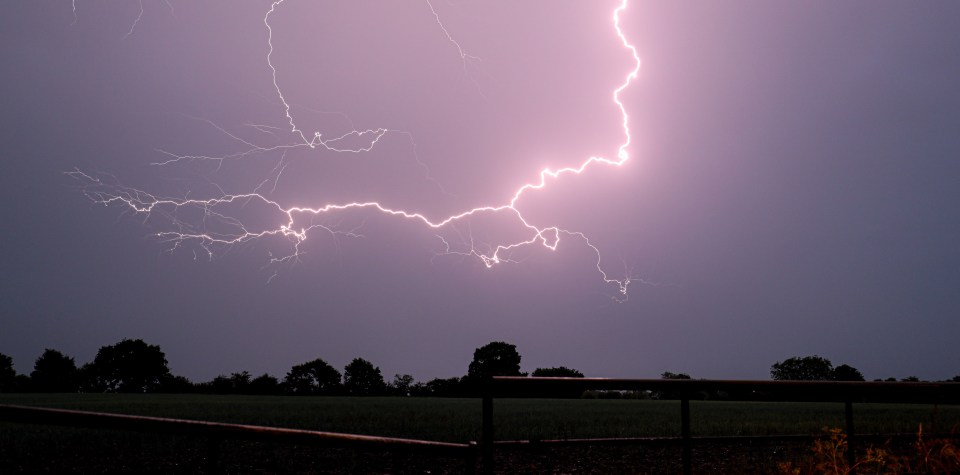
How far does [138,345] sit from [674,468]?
76.9 meters

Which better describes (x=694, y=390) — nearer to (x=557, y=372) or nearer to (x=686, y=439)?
(x=686, y=439)

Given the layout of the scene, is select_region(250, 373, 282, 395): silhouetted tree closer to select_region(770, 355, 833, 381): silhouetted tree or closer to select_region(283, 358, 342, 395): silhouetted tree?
select_region(283, 358, 342, 395): silhouetted tree

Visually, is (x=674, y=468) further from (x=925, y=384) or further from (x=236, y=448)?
(x=236, y=448)

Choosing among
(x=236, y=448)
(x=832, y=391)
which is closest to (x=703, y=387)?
(x=832, y=391)

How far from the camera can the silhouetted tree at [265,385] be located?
169 feet

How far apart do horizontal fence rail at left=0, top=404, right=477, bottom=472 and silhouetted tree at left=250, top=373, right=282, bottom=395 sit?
5175 centimetres

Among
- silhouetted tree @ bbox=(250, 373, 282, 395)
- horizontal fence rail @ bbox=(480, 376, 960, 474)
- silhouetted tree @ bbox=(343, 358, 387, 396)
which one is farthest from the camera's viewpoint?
silhouetted tree @ bbox=(343, 358, 387, 396)

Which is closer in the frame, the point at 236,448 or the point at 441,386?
the point at 236,448

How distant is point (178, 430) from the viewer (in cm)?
193

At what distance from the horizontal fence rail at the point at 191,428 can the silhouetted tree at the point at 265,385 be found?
170 ft

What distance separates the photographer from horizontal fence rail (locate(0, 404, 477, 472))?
171 centimetres

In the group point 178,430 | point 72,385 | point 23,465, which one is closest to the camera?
point 178,430

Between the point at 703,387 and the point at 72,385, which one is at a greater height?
the point at 703,387

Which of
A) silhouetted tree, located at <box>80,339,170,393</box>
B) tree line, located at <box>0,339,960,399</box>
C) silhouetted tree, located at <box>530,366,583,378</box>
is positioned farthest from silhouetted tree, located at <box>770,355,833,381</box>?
silhouetted tree, located at <box>80,339,170,393</box>
